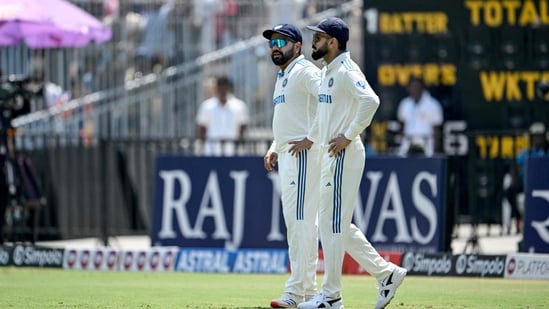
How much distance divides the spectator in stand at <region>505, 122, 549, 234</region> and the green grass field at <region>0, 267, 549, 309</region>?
2.83 m

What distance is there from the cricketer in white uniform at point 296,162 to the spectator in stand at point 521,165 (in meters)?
5.85

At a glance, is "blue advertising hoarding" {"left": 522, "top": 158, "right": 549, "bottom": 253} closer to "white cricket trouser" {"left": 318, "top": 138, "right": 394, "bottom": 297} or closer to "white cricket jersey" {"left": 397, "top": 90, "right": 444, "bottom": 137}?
"white cricket jersey" {"left": 397, "top": 90, "right": 444, "bottom": 137}

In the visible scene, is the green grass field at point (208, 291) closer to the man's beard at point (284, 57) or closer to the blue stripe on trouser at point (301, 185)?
the blue stripe on trouser at point (301, 185)

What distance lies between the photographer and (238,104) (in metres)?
19.7

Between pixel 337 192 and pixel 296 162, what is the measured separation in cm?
105

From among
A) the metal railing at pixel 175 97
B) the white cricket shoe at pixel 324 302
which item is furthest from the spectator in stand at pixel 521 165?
the white cricket shoe at pixel 324 302

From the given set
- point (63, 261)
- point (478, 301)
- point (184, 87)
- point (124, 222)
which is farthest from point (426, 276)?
point (184, 87)

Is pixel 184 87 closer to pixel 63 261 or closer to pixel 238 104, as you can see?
pixel 238 104

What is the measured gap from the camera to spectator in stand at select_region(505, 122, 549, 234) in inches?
652

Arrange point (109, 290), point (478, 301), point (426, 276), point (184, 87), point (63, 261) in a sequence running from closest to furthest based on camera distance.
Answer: point (478, 301) < point (109, 290) < point (426, 276) < point (63, 261) < point (184, 87)

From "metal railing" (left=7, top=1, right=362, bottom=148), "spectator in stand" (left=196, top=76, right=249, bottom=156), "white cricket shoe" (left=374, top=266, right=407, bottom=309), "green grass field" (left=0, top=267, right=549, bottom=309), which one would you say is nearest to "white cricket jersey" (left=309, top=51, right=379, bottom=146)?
"white cricket shoe" (left=374, top=266, right=407, bottom=309)

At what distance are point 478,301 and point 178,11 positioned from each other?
40.0 feet

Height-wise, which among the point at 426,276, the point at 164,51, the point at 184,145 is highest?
the point at 164,51

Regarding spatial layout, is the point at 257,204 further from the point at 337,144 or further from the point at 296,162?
the point at 337,144
